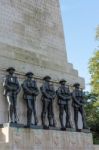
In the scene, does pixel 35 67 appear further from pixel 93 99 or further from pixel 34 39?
pixel 93 99

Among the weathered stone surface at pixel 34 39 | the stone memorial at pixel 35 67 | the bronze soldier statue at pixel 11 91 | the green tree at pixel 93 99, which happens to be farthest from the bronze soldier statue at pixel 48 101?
the green tree at pixel 93 99

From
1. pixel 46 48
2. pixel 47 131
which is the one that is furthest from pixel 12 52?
pixel 47 131

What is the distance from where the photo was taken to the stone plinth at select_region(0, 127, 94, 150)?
1502cm

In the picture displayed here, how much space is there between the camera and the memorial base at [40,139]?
15031 millimetres

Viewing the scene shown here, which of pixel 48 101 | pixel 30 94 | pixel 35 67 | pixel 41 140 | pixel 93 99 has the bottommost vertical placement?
pixel 41 140

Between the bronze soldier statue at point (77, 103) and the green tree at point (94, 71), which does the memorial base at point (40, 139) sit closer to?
the bronze soldier statue at point (77, 103)

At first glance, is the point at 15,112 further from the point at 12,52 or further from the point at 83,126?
the point at 83,126

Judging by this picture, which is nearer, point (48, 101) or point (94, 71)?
point (48, 101)

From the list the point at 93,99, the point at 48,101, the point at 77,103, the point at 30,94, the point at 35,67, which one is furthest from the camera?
the point at 93,99

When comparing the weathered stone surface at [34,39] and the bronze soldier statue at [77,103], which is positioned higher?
the weathered stone surface at [34,39]

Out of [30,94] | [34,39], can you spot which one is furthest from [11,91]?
[34,39]

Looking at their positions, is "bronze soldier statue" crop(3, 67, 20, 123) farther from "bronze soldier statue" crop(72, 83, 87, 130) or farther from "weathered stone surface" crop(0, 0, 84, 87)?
"bronze soldier statue" crop(72, 83, 87, 130)

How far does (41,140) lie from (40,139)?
66mm

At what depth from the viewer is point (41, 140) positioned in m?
16.1
